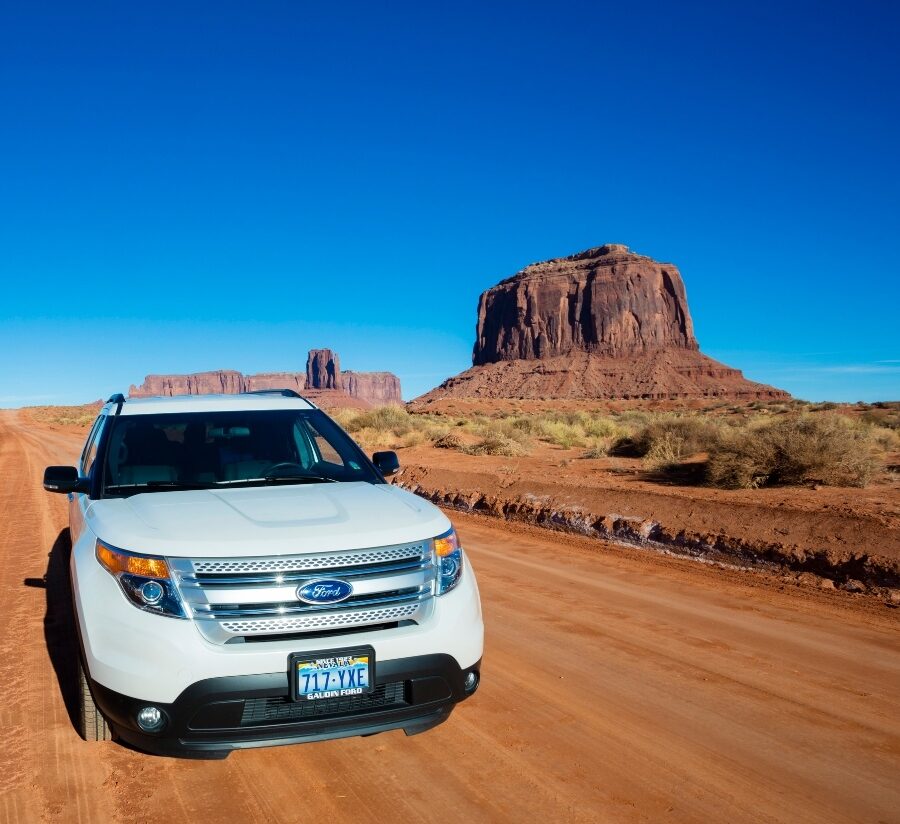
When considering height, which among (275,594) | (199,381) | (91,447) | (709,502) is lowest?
(709,502)

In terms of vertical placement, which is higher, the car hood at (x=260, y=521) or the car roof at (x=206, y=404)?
the car roof at (x=206, y=404)

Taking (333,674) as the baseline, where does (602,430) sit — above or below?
above

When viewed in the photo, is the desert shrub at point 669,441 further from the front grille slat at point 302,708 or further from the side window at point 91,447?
the front grille slat at point 302,708

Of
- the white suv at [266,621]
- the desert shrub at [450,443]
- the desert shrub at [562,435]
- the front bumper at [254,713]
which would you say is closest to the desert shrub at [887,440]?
the desert shrub at [562,435]

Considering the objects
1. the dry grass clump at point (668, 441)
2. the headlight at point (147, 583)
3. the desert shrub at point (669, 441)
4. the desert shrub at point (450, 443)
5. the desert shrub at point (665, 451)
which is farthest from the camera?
the desert shrub at point (450, 443)

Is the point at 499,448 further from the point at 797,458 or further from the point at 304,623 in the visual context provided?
the point at 304,623

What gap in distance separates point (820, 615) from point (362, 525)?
5045mm

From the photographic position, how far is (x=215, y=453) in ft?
16.3

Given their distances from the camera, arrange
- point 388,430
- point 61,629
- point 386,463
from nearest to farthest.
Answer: point 386,463 → point 61,629 → point 388,430

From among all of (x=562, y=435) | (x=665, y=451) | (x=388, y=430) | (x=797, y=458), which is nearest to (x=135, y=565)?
(x=797, y=458)

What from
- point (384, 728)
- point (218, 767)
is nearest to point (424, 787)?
point (384, 728)

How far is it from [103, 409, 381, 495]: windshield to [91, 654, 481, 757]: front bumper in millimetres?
1522

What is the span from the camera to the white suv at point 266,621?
10.3 ft

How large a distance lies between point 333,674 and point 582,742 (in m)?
1.57
